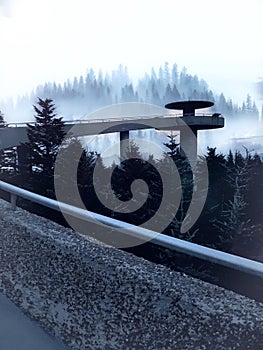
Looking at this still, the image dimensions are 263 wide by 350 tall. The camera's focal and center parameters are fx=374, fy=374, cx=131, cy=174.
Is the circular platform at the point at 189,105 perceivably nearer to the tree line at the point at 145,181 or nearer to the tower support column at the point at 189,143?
the tower support column at the point at 189,143

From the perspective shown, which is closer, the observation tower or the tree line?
the tree line

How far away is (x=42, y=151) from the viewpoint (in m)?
13.1

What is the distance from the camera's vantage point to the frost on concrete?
3.20ft

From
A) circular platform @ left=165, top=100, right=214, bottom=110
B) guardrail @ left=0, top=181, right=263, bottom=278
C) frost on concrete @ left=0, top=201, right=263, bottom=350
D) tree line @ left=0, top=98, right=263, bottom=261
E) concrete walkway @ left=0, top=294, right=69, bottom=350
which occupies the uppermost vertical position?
circular platform @ left=165, top=100, right=214, bottom=110

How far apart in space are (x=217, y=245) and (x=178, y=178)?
10.2 ft

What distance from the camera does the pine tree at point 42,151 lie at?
12770 mm

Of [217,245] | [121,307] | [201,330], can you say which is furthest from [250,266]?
[217,245]

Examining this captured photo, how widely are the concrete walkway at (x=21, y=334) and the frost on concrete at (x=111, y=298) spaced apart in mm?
30

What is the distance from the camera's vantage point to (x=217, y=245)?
512 inches

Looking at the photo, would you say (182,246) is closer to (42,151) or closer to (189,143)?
(42,151)

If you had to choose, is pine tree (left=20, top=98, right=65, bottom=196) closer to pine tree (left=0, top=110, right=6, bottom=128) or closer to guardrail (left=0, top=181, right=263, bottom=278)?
pine tree (left=0, top=110, right=6, bottom=128)

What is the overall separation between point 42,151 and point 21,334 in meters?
12.1

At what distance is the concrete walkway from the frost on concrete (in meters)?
0.03

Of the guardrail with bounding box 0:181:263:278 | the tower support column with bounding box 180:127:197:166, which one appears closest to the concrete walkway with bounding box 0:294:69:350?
the guardrail with bounding box 0:181:263:278
